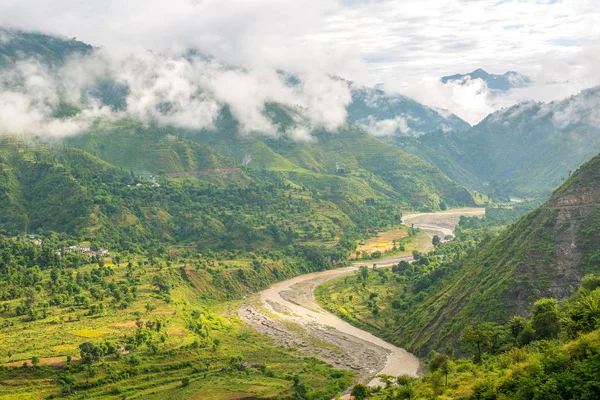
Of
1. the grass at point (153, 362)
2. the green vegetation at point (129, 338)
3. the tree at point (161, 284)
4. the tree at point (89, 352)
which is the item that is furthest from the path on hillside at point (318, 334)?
the tree at point (89, 352)

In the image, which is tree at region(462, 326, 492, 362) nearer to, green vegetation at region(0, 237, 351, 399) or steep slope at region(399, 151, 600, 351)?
steep slope at region(399, 151, 600, 351)

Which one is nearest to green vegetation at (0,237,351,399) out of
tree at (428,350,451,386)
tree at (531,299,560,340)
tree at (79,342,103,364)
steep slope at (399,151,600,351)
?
tree at (79,342,103,364)

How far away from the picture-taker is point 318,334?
99875mm

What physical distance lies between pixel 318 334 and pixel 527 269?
3702 cm

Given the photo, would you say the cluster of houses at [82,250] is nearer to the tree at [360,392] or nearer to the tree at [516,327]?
the tree at [360,392]

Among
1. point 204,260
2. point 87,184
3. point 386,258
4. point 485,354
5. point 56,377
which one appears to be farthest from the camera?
point 87,184

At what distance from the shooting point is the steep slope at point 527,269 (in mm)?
80062

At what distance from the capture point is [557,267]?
271 feet

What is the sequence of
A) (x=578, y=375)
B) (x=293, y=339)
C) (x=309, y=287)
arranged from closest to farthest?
(x=578, y=375)
(x=293, y=339)
(x=309, y=287)

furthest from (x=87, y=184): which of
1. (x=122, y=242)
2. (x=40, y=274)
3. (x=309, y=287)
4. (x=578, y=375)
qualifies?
(x=578, y=375)

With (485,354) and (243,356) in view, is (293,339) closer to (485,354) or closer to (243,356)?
(243,356)

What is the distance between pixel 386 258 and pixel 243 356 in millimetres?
83597

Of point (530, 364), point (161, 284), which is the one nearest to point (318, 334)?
point (161, 284)

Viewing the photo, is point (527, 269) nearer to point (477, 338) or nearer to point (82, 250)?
point (477, 338)
